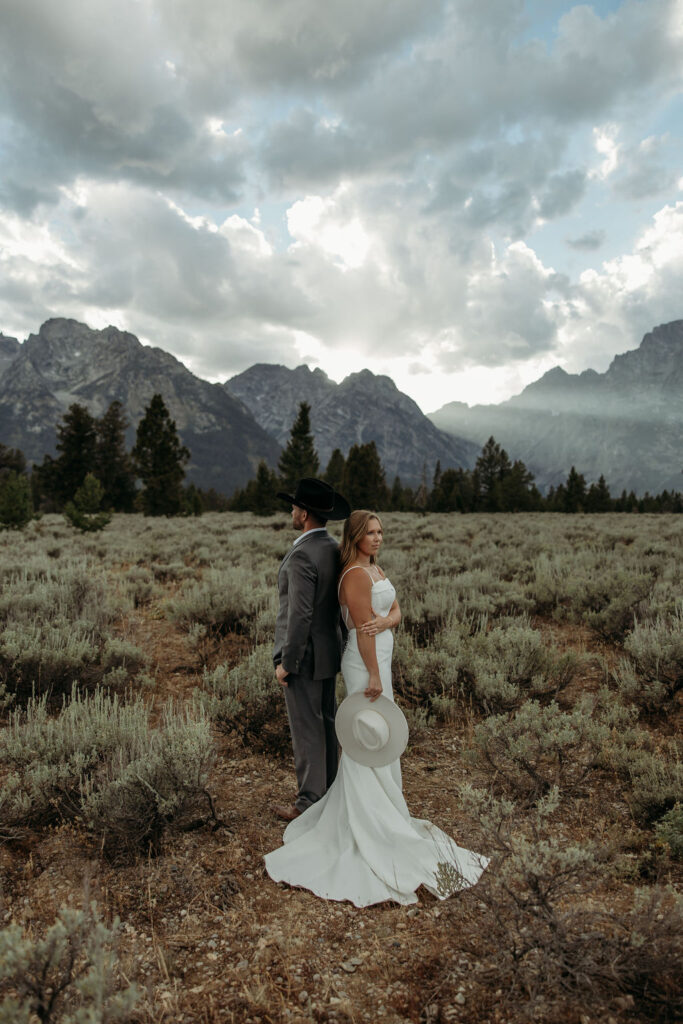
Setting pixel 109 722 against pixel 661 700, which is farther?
pixel 661 700

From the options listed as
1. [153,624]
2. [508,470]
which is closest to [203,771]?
[153,624]

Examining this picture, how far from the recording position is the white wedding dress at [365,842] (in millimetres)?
3348

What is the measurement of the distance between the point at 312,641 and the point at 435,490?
6226cm

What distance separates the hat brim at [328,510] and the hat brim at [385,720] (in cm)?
134

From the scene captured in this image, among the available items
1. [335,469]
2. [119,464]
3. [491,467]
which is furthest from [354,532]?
[491,467]

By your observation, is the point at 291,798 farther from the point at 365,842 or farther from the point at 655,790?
the point at 655,790

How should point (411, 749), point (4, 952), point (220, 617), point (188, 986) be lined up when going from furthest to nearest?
point (220, 617), point (411, 749), point (188, 986), point (4, 952)

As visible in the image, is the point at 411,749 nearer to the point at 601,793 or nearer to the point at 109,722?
the point at 601,793

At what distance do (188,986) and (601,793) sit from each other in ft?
11.1

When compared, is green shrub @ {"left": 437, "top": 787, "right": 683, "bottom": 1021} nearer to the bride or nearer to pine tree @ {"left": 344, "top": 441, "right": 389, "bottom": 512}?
the bride

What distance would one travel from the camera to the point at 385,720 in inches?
143

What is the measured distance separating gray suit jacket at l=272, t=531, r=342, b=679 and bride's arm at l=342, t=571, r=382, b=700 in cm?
30

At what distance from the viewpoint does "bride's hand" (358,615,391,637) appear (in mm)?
3691

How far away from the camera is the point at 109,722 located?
439 cm
